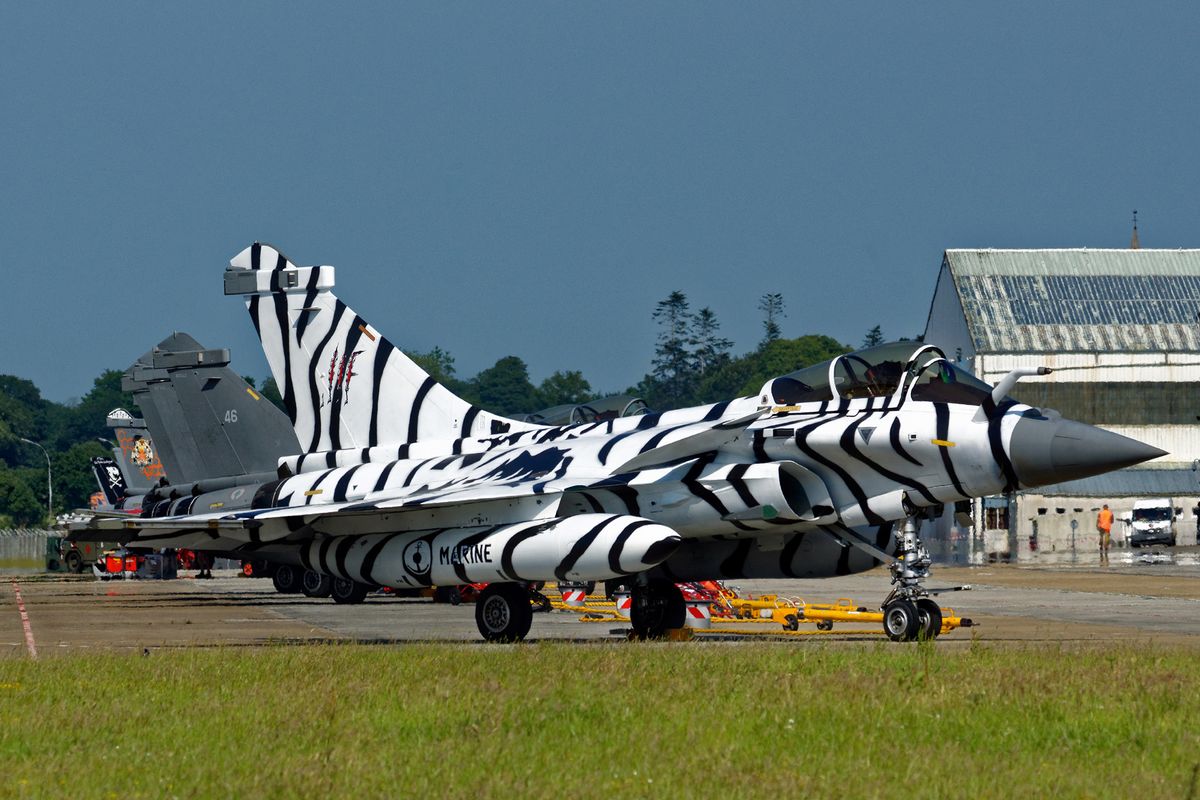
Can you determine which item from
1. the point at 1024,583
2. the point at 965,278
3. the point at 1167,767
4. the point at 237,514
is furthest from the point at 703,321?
the point at 1167,767

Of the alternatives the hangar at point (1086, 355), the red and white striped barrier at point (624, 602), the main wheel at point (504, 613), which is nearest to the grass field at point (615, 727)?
the main wheel at point (504, 613)

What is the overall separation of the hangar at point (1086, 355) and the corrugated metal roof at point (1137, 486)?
46 mm

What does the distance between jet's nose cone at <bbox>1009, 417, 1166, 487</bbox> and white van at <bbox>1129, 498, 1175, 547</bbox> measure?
3700 centimetres

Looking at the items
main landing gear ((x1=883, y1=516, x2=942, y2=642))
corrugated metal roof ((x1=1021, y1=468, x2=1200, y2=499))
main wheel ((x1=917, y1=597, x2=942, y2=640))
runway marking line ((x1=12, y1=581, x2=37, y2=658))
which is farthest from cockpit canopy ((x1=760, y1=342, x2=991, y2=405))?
corrugated metal roof ((x1=1021, y1=468, x2=1200, y2=499))

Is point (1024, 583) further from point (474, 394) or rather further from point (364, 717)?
point (474, 394)

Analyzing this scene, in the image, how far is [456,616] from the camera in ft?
66.6

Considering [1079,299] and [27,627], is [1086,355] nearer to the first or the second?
[1079,299]

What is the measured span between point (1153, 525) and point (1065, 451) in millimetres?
37517

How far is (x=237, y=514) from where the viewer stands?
16125mm

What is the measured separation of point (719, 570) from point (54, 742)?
28.5ft

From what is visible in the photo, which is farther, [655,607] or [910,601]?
[655,607]

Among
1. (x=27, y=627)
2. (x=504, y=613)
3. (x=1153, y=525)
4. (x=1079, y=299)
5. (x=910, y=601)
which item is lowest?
(x=27, y=627)

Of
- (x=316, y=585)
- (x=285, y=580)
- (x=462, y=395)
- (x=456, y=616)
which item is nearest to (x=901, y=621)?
(x=456, y=616)

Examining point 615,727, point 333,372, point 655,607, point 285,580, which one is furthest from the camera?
point 285,580
